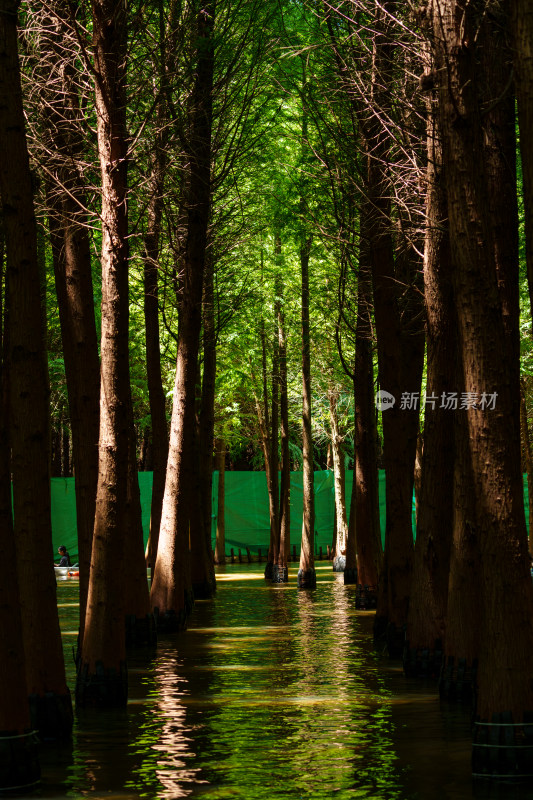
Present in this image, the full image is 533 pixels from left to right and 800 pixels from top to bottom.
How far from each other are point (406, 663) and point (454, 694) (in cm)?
211

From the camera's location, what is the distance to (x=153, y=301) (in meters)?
20.8

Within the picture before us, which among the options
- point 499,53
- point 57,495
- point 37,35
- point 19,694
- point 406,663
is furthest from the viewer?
point 57,495

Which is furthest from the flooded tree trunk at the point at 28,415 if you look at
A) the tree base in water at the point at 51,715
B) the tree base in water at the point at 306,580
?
the tree base in water at the point at 306,580

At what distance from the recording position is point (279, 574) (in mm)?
33719

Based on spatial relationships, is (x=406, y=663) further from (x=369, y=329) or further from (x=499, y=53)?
(x=369, y=329)

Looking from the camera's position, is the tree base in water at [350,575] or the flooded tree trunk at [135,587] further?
the tree base in water at [350,575]

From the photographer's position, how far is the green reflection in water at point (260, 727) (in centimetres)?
853

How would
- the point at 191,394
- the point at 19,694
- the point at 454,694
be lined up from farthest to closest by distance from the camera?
the point at 191,394
the point at 454,694
the point at 19,694

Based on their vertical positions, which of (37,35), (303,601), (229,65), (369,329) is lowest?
(303,601)

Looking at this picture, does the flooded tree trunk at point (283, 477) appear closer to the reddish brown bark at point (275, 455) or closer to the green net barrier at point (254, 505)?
the reddish brown bark at point (275, 455)

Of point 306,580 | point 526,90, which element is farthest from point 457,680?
point 306,580

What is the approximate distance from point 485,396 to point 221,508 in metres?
33.7

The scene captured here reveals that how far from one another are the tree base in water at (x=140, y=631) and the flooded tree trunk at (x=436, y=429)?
530 cm

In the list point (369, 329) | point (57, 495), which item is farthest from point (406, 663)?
point (57, 495)
